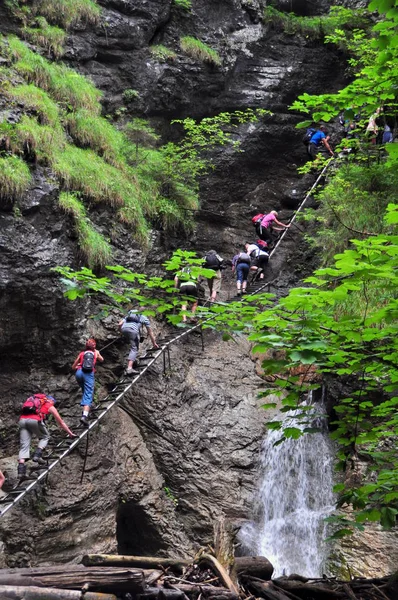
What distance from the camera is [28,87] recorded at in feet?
42.5

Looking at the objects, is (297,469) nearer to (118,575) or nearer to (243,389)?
(243,389)

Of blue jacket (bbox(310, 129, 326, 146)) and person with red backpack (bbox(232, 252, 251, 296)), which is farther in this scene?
blue jacket (bbox(310, 129, 326, 146))

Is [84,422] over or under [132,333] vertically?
under

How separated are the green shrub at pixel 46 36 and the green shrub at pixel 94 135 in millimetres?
2574

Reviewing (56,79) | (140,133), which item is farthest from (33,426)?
(140,133)

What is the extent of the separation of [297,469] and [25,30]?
42.8ft

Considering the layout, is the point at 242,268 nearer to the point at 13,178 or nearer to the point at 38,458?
Answer: the point at 13,178

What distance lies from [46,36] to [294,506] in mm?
13498

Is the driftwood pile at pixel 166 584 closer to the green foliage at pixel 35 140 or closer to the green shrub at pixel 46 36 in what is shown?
the green foliage at pixel 35 140

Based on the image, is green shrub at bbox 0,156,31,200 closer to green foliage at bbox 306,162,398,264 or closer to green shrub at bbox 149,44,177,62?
green foliage at bbox 306,162,398,264

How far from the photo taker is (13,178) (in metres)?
10.5

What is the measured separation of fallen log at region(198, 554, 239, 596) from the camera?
17.7 feet

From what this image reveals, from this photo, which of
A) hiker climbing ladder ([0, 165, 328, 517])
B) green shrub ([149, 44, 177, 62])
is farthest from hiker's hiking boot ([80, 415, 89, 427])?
green shrub ([149, 44, 177, 62])

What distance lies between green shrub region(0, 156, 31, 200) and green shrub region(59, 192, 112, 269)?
873mm
